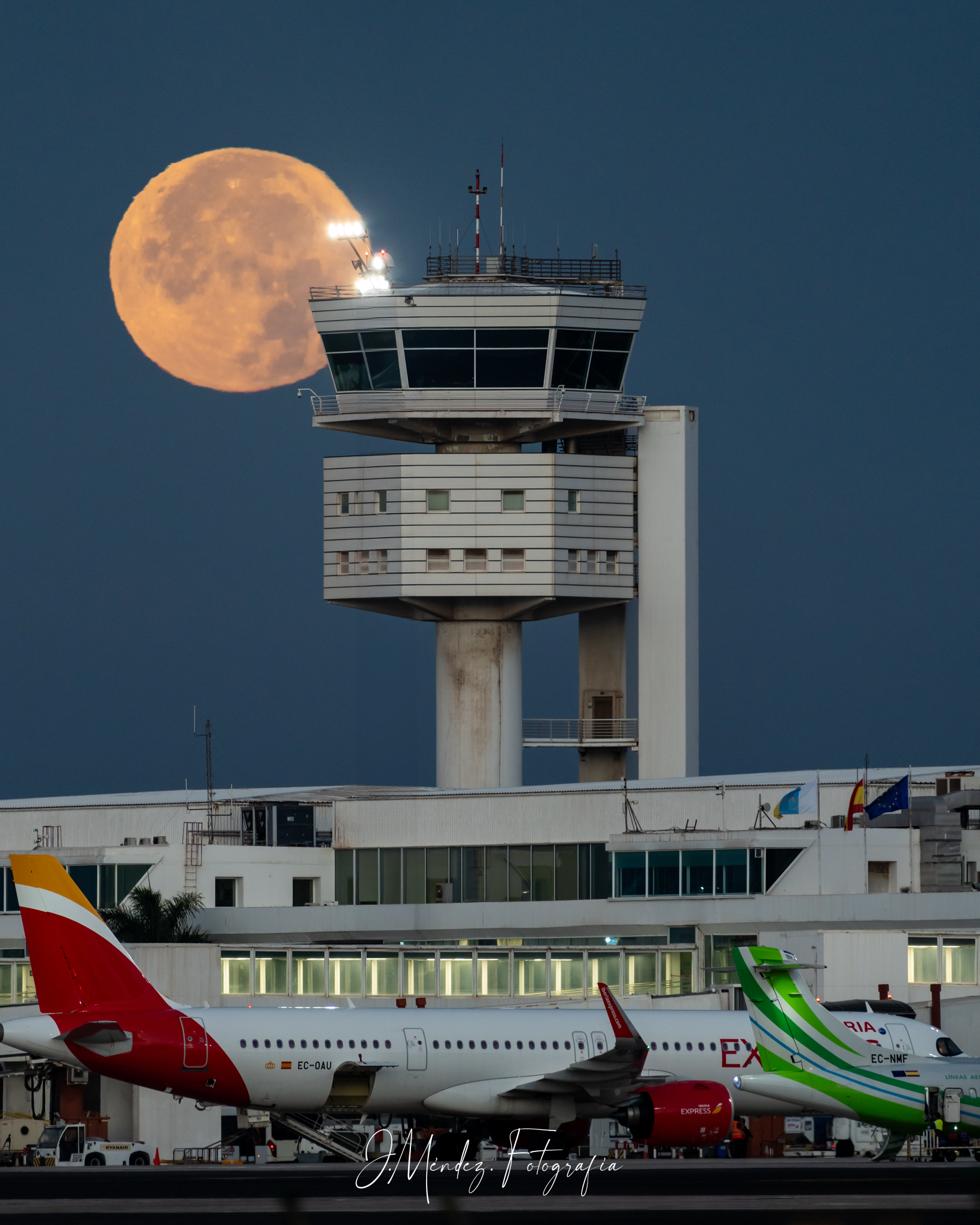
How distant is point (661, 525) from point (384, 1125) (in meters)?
59.1

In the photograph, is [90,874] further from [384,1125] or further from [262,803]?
[384,1125]

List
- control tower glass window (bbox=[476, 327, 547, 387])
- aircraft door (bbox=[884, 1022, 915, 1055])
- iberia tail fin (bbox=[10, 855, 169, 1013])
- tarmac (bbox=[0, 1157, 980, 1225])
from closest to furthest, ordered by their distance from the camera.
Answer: tarmac (bbox=[0, 1157, 980, 1225]) < iberia tail fin (bbox=[10, 855, 169, 1013]) < aircraft door (bbox=[884, 1022, 915, 1055]) < control tower glass window (bbox=[476, 327, 547, 387])

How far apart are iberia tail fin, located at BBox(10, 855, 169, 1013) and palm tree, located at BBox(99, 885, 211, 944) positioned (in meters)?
37.1

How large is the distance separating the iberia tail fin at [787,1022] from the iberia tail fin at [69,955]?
13694 millimetres

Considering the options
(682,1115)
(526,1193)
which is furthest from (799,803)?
(526,1193)

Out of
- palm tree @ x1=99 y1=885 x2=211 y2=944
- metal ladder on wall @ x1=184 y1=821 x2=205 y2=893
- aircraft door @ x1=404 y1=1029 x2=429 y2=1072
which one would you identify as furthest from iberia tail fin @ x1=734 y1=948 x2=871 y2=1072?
metal ladder on wall @ x1=184 y1=821 x2=205 y2=893

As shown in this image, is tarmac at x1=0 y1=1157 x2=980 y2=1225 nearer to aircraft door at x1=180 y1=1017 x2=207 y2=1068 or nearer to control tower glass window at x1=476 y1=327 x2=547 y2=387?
aircraft door at x1=180 y1=1017 x2=207 y2=1068

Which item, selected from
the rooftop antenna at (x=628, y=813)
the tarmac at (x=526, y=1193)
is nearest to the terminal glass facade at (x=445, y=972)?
the rooftop antenna at (x=628, y=813)

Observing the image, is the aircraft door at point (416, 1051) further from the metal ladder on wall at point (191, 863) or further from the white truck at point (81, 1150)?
the metal ladder on wall at point (191, 863)

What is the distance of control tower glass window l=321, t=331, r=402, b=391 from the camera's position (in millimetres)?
109312

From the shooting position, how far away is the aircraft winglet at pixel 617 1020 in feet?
161

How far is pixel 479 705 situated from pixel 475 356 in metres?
18.3

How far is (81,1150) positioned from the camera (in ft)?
199

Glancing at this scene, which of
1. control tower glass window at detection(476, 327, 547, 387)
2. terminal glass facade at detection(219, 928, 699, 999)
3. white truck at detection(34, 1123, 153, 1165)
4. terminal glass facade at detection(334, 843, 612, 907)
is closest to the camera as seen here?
white truck at detection(34, 1123, 153, 1165)
